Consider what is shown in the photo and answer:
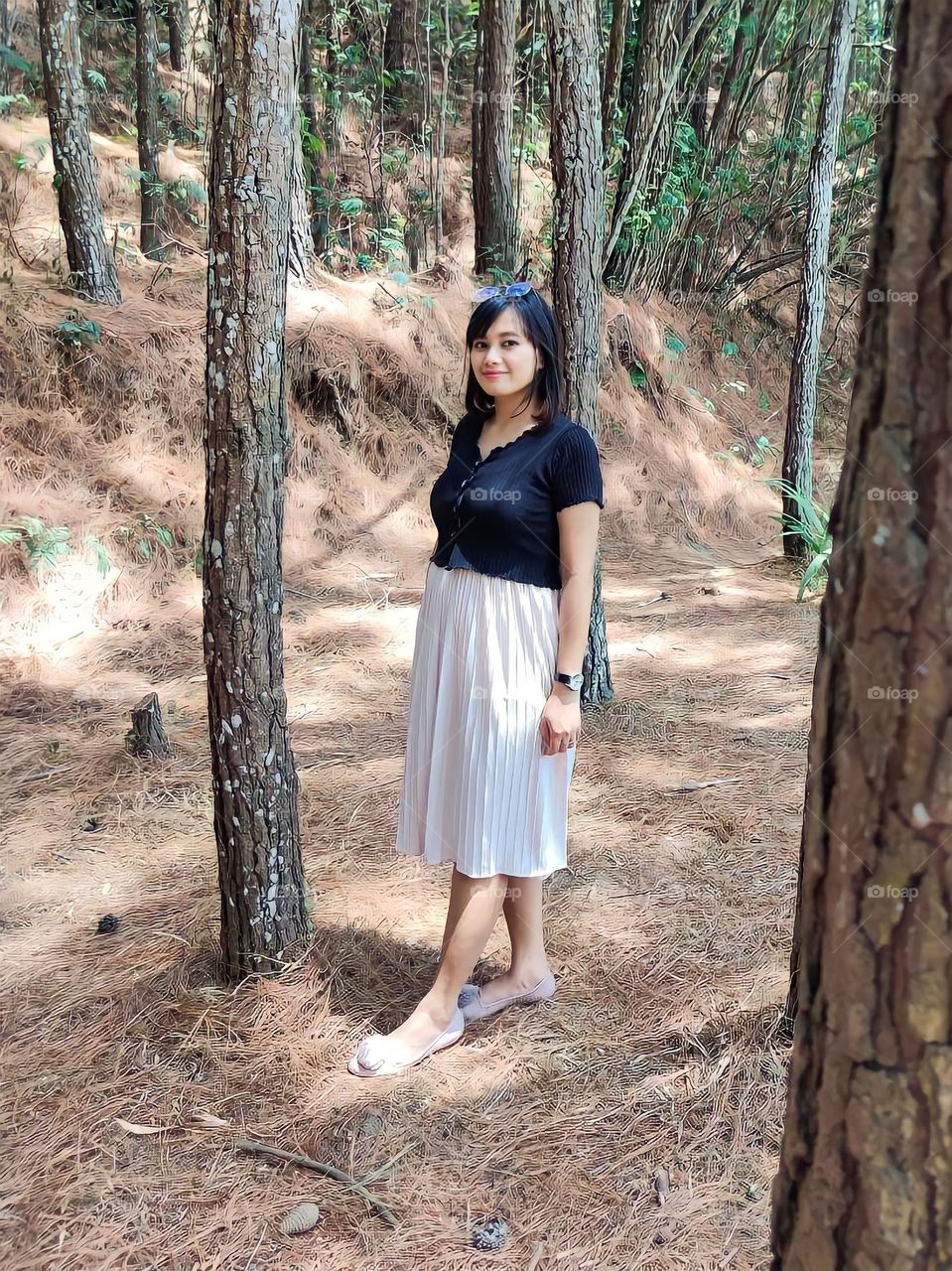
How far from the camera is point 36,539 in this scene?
492cm

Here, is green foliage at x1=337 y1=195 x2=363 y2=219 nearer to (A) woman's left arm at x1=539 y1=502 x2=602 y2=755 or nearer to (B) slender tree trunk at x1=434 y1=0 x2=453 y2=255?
(B) slender tree trunk at x1=434 y1=0 x2=453 y2=255

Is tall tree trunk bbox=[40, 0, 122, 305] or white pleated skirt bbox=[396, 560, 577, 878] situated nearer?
white pleated skirt bbox=[396, 560, 577, 878]

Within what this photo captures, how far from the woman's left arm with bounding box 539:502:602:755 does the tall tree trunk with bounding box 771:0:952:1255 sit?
120cm

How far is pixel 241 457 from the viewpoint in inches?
88.6

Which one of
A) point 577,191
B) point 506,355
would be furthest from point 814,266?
point 506,355

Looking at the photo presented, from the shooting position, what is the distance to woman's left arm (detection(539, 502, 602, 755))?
2133 millimetres

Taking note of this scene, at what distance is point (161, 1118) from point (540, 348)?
72.6 inches

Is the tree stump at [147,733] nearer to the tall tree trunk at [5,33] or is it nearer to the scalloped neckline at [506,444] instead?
the scalloped neckline at [506,444]

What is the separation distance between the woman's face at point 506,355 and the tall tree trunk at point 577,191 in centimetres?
177

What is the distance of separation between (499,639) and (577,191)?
8.23ft

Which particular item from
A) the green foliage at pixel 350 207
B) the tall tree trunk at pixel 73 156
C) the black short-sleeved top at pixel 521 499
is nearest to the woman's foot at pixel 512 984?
the black short-sleeved top at pixel 521 499

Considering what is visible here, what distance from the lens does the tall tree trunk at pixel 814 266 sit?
6.18 m

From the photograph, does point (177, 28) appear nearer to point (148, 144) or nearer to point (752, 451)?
point (148, 144)

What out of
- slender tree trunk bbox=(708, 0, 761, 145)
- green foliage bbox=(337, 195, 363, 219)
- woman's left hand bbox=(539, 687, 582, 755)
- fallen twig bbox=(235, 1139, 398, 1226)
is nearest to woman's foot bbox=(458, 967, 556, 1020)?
fallen twig bbox=(235, 1139, 398, 1226)
